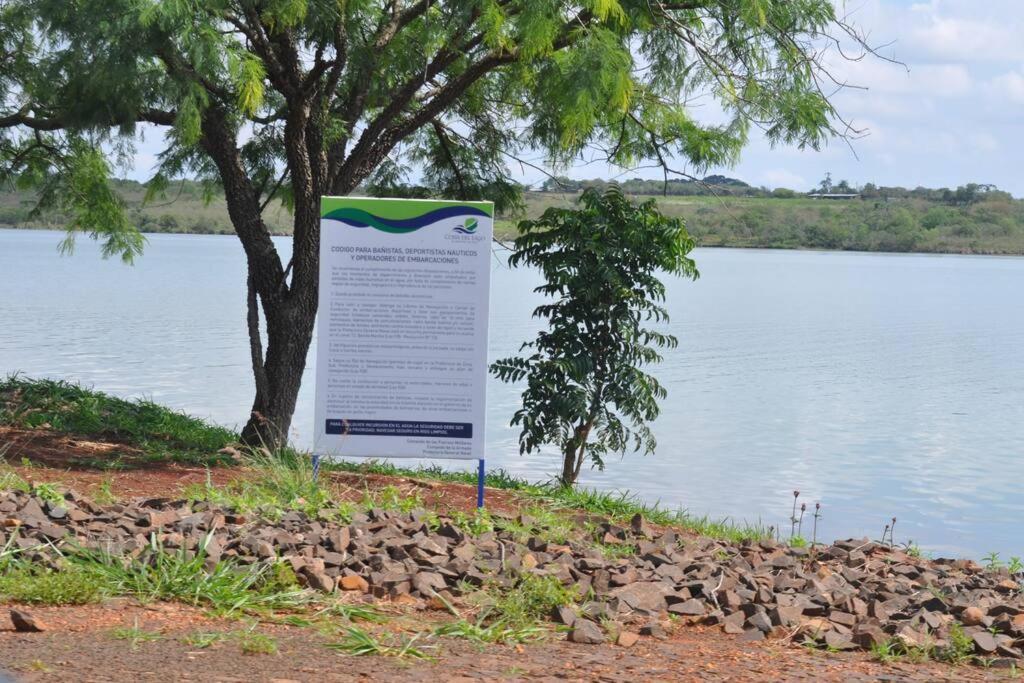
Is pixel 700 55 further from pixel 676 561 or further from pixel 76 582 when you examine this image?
pixel 76 582

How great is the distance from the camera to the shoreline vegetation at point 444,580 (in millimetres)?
5445

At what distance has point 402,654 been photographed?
4992 mm

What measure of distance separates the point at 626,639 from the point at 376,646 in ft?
3.63

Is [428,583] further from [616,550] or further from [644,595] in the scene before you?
[616,550]

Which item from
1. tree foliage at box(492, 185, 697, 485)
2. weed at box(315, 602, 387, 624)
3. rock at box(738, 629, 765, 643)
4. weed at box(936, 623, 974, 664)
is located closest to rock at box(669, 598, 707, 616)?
rock at box(738, 629, 765, 643)

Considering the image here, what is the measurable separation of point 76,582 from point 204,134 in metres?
6.77

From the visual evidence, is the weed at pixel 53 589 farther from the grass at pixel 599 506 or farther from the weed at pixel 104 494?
the grass at pixel 599 506

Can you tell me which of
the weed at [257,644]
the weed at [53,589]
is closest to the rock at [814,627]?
the weed at [257,644]

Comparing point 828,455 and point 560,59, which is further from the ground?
point 560,59

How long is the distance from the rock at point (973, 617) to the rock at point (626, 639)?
1760 millimetres

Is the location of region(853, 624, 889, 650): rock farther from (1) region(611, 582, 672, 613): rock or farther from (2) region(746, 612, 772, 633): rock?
(1) region(611, 582, 672, 613): rock

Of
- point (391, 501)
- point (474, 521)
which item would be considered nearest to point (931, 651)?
point (474, 521)

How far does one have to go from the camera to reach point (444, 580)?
607 centimetres

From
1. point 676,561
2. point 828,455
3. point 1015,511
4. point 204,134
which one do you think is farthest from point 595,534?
point 828,455
